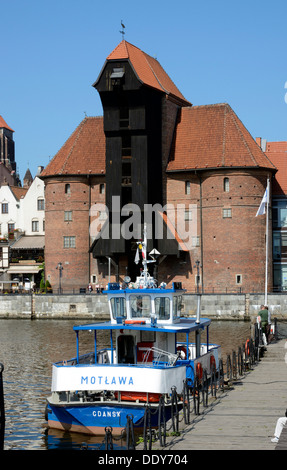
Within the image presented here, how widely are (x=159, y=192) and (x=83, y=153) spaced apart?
10.9 metres

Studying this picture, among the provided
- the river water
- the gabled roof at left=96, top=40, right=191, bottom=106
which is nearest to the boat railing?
the river water

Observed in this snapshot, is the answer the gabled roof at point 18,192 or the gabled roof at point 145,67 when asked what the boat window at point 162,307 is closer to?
the gabled roof at point 145,67

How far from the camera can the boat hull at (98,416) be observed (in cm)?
2677

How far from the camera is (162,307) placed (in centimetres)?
3128

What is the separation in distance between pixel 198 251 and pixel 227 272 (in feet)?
12.4

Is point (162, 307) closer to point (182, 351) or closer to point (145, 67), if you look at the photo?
point (182, 351)

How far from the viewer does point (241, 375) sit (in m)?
32.6

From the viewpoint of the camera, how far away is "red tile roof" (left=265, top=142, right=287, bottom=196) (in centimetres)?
8750

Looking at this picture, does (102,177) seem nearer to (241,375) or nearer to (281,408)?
(241,375)

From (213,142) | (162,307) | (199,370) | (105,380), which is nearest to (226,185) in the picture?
(213,142)

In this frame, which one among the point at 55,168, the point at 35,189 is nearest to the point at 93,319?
the point at 55,168

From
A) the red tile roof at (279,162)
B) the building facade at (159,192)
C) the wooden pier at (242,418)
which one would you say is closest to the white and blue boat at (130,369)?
the wooden pier at (242,418)

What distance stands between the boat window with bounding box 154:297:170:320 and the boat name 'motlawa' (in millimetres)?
4529

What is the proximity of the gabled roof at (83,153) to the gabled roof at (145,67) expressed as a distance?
27.7 ft
